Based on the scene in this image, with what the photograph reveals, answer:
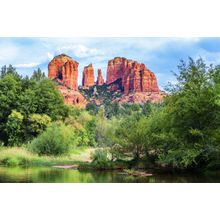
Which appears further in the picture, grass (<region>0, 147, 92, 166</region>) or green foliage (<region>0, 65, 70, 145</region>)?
green foliage (<region>0, 65, 70, 145</region>)

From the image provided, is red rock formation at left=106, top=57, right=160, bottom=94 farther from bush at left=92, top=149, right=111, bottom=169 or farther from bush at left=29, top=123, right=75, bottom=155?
bush at left=92, top=149, right=111, bottom=169

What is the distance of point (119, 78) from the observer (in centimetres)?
1614

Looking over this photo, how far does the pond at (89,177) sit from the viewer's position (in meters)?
10.3

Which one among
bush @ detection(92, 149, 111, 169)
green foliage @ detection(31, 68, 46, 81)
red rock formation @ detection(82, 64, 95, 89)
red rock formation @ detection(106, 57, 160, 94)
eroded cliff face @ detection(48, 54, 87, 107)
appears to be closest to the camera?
bush @ detection(92, 149, 111, 169)

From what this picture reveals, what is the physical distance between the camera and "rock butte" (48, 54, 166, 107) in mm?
15008

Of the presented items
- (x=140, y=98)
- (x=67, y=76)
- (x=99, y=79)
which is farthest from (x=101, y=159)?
(x=140, y=98)

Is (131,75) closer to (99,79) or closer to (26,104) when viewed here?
(99,79)

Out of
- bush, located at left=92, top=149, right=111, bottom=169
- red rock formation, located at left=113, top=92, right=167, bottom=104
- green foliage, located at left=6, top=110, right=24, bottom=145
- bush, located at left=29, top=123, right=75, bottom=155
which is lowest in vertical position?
bush, located at left=92, top=149, right=111, bottom=169

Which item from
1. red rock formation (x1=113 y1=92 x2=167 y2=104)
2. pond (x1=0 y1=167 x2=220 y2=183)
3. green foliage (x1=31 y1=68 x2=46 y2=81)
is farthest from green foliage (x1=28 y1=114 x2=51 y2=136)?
pond (x1=0 y1=167 x2=220 y2=183)

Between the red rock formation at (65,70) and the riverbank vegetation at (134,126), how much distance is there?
572mm

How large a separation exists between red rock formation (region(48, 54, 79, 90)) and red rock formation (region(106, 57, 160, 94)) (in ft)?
3.77
